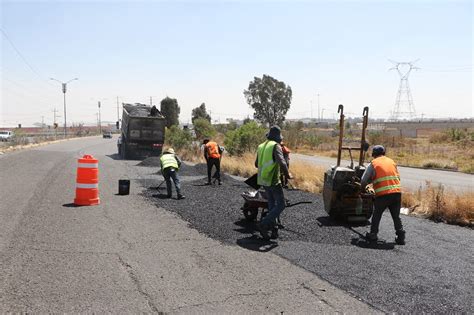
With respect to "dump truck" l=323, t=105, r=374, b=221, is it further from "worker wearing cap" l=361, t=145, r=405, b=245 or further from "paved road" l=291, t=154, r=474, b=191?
"paved road" l=291, t=154, r=474, b=191

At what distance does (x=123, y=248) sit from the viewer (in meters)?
6.64

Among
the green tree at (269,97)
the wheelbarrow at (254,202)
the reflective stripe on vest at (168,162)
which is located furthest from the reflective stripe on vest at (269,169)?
the green tree at (269,97)

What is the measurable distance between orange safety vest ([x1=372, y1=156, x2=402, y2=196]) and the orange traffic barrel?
6354 mm

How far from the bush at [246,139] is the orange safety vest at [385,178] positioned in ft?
54.7

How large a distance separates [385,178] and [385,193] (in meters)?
0.26

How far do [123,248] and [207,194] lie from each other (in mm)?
6069

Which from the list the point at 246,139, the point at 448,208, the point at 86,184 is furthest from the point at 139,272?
the point at 246,139

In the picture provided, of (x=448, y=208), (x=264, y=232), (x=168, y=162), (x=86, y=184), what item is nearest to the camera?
(x=264, y=232)

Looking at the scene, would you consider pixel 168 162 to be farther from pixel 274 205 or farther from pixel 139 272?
pixel 139 272

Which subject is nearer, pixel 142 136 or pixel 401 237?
pixel 401 237

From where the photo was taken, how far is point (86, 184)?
34.0 feet

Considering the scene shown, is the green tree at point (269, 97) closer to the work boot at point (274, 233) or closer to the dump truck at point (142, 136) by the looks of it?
the dump truck at point (142, 136)

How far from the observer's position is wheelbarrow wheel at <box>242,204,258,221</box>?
8.59 metres

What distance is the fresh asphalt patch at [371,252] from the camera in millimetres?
5047
